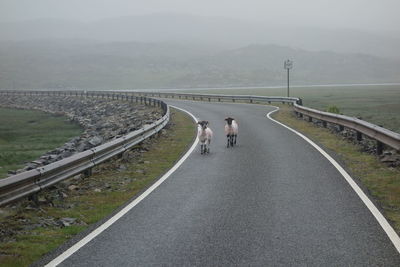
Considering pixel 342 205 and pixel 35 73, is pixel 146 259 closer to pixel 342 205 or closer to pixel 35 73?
pixel 342 205

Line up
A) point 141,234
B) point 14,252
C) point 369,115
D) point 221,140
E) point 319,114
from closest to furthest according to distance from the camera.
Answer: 1. point 14,252
2. point 141,234
3. point 221,140
4. point 319,114
5. point 369,115

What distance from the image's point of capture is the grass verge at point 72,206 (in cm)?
699

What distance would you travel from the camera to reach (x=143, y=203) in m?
9.23

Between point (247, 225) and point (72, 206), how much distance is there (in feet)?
11.8

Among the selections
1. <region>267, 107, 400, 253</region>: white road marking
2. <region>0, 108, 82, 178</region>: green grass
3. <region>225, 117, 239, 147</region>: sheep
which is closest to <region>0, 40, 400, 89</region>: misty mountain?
<region>0, 108, 82, 178</region>: green grass

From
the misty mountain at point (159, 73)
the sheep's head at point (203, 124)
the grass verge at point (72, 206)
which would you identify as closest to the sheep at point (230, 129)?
the sheep's head at point (203, 124)

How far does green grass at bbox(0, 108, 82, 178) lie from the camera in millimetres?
22752

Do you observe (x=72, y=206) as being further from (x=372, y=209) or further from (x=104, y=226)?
(x=372, y=209)

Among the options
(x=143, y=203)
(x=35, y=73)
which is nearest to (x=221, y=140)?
(x=143, y=203)

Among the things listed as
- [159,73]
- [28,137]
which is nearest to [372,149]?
[28,137]

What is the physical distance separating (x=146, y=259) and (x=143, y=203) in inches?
124

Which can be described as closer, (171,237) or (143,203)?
(171,237)

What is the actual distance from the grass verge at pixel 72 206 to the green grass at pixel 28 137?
19.7 feet

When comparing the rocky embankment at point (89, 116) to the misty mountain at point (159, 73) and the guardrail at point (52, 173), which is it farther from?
the misty mountain at point (159, 73)
